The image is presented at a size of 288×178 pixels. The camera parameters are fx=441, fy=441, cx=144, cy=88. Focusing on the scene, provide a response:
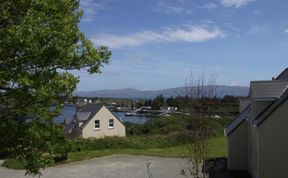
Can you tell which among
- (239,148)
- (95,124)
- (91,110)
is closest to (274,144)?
(239,148)

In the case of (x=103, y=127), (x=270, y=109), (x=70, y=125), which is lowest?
(x=103, y=127)

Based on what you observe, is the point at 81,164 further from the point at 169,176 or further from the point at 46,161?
the point at 46,161

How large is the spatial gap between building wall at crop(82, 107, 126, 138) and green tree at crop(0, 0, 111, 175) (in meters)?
42.8

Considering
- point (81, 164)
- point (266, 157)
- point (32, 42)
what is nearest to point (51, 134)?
point (32, 42)

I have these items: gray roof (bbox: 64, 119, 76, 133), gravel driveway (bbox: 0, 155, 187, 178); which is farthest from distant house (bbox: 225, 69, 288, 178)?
gray roof (bbox: 64, 119, 76, 133)

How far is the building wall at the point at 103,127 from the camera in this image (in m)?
53.5

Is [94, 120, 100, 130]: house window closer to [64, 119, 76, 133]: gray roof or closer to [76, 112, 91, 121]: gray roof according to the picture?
[76, 112, 91, 121]: gray roof

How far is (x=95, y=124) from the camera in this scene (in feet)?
177

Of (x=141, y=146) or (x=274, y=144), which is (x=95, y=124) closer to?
(x=141, y=146)

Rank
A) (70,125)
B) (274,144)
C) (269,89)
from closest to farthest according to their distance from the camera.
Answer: (274,144) → (269,89) → (70,125)

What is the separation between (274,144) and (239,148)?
7.31 meters

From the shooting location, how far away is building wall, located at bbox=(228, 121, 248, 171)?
23.5 meters

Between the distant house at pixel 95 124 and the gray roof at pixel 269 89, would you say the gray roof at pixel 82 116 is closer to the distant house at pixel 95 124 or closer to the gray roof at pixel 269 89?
the distant house at pixel 95 124

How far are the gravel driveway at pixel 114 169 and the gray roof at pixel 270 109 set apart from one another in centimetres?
912
